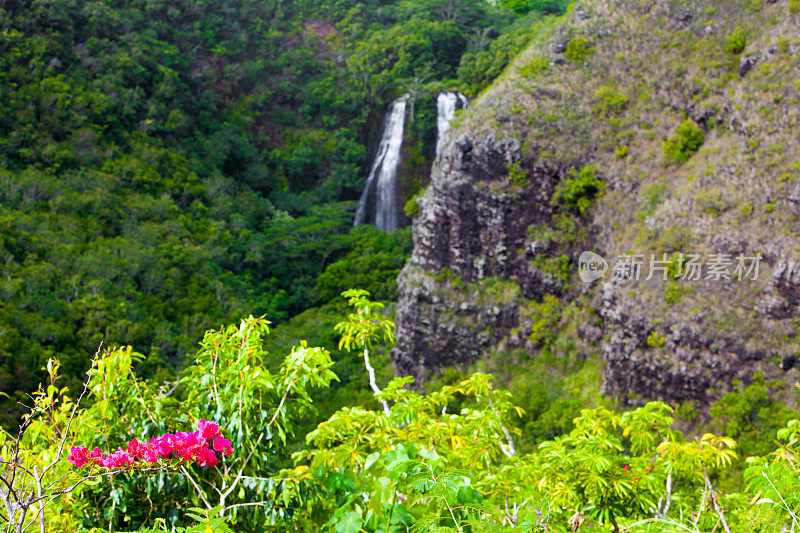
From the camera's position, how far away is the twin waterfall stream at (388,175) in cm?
2859

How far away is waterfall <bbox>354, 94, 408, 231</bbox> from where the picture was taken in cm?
2888

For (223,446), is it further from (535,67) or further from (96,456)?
(535,67)

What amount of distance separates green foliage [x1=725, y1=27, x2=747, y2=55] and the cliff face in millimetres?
51

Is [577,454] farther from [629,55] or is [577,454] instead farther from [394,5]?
[394,5]

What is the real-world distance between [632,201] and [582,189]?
1299 millimetres

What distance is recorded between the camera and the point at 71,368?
15312mm

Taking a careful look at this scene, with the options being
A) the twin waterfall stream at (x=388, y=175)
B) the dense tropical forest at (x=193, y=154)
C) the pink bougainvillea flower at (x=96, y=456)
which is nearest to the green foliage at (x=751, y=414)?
the pink bougainvillea flower at (x=96, y=456)

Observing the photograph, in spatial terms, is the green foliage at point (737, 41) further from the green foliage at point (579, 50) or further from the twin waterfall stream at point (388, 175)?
the twin waterfall stream at point (388, 175)

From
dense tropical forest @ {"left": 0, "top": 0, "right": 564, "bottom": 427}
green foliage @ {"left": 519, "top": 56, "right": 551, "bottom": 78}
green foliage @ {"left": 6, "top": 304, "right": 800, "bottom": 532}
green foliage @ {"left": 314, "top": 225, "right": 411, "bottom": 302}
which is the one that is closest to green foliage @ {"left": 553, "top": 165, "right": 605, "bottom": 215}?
green foliage @ {"left": 519, "top": 56, "right": 551, "bottom": 78}

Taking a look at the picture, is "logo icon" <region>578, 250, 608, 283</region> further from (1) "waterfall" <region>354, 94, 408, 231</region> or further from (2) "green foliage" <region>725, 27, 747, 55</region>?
(1) "waterfall" <region>354, 94, 408, 231</region>

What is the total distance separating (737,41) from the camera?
631 inches

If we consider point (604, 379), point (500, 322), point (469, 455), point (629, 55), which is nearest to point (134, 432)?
point (469, 455)

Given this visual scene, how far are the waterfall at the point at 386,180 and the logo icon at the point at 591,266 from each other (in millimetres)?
13509

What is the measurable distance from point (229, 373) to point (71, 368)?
524 inches
